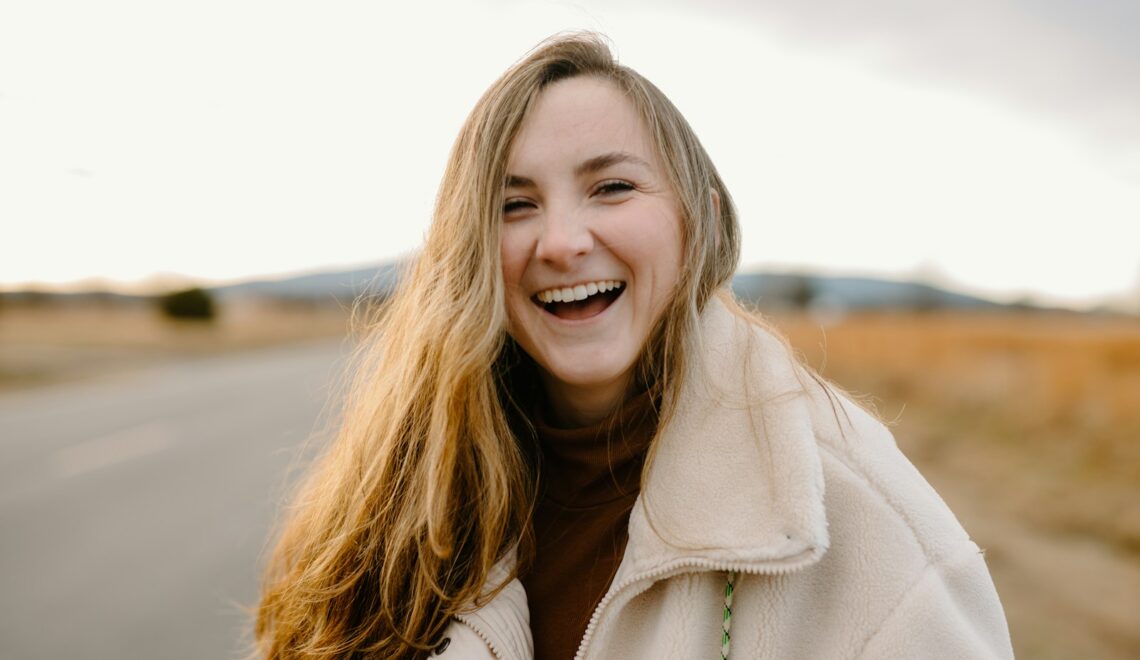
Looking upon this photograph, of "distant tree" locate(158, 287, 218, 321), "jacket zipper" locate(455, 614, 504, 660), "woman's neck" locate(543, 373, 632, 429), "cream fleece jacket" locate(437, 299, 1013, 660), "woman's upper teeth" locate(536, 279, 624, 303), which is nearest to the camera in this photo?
"cream fleece jacket" locate(437, 299, 1013, 660)

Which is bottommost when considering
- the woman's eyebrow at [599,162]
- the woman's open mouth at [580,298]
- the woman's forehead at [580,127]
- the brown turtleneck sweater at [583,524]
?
the brown turtleneck sweater at [583,524]

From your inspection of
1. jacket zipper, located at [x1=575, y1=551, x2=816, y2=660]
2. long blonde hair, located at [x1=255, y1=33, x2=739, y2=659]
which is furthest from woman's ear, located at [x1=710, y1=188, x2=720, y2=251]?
jacket zipper, located at [x1=575, y1=551, x2=816, y2=660]

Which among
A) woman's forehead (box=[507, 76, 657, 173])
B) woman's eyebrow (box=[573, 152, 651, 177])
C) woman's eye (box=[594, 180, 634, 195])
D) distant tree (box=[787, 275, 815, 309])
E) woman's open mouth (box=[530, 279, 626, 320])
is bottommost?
distant tree (box=[787, 275, 815, 309])

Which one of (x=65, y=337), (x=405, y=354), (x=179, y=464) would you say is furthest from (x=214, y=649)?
(x=65, y=337)

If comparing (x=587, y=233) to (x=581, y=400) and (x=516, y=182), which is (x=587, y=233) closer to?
(x=516, y=182)

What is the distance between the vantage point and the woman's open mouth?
175 cm

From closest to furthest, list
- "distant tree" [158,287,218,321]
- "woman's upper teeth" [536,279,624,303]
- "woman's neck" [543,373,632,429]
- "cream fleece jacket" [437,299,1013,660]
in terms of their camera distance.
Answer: "cream fleece jacket" [437,299,1013,660]
"woman's upper teeth" [536,279,624,303]
"woman's neck" [543,373,632,429]
"distant tree" [158,287,218,321]

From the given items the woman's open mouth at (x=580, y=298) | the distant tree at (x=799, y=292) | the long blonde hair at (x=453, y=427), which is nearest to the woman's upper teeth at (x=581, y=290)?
the woman's open mouth at (x=580, y=298)

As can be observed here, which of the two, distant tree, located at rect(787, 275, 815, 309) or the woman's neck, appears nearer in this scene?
the woman's neck

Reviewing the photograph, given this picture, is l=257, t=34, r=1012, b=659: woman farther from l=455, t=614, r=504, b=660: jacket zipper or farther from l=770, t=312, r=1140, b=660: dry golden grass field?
l=770, t=312, r=1140, b=660: dry golden grass field

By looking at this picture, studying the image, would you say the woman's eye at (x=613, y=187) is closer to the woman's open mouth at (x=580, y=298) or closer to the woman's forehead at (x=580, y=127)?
the woman's forehead at (x=580, y=127)

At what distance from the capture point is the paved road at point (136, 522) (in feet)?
13.2

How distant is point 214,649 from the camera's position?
12.4 ft

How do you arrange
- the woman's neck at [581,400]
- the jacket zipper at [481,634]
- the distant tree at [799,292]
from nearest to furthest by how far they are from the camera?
the jacket zipper at [481,634], the woman's neck at [581,400], the distant tree at [799,292]
